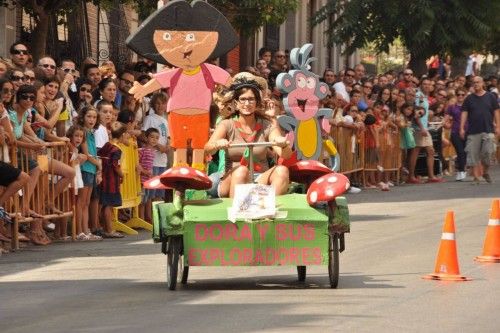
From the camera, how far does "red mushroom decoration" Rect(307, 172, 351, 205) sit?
13.7 metres

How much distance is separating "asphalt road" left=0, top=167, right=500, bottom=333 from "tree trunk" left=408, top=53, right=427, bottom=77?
24.3 meters

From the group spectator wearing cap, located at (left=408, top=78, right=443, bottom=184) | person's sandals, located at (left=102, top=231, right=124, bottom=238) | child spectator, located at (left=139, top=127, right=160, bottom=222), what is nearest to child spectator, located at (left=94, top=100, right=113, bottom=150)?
person's sandals, located at (left=102, top=231, right=124, bottom=238)

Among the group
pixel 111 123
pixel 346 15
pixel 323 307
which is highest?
pixel 346 15

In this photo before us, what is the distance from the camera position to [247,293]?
1358cm

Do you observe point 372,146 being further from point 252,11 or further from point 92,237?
point 92,237

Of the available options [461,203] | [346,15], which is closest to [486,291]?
[461,203]

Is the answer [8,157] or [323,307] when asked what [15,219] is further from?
[323,307]

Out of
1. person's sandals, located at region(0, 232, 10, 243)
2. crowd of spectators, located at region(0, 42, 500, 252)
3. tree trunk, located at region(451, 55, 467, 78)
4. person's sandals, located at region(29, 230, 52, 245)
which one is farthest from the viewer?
tree trunk, located at region(451, 55, 467, 78)

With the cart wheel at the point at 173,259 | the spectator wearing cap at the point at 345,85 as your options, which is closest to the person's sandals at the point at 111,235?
the cart wheel at the point at 173,259

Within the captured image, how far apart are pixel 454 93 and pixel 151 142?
17.3 m

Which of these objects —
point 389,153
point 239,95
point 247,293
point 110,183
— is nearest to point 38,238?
point 110,183

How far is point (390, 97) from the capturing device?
32.8m

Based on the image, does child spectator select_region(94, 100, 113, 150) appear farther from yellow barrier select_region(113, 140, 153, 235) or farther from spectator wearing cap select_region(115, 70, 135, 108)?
spectator wearing cap select_region(115, 70, 135, 108)

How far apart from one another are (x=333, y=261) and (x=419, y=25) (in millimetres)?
29319
